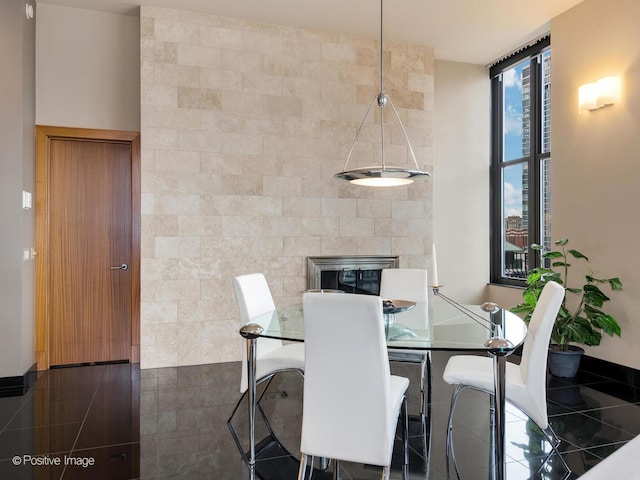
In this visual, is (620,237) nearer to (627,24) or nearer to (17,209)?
(627,24)

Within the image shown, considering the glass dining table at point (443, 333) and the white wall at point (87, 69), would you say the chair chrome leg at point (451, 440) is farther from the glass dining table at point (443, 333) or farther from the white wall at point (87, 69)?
the white wall at point (87, 69)

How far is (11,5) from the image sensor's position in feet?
12.3

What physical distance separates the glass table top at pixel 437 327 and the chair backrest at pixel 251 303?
0.11 metres

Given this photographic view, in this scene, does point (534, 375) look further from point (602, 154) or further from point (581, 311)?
point (602, 154)

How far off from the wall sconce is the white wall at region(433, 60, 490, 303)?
1.68 meters

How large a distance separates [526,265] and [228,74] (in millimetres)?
3890

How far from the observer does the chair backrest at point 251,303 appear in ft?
9.33

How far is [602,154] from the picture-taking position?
4000 mm

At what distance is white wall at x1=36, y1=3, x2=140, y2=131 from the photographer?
427cm

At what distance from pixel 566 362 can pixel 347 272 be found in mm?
2157

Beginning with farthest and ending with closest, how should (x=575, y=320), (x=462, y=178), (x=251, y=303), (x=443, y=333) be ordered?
(x=462, y=178), (x=575, y=320), (x=251, y=303), (x=443, y=333)

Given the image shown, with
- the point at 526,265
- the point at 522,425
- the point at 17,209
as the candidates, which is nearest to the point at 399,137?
the point at 526,265

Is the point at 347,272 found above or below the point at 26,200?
below

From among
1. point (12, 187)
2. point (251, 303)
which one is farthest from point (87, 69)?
point (251, 303)
